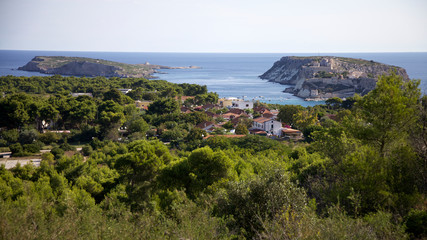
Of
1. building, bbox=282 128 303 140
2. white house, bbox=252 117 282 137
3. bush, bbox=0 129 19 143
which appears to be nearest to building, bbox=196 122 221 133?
white house, bbox=252 117 282 137

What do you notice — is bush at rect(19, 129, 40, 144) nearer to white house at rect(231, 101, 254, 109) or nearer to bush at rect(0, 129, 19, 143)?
bush at rect(0, 129, 19, 143)

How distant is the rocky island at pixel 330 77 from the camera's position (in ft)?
213

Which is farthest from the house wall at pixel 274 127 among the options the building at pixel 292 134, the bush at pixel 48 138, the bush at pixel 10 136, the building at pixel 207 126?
the bush at pixel 10 136

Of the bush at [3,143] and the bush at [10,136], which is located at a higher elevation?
the bush at [10,136]

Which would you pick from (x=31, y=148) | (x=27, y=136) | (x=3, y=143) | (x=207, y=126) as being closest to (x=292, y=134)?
(x=207, y=126)

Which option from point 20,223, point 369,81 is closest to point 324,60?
point 369,81

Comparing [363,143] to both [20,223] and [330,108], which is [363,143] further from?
[330,108]

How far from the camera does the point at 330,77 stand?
71.5m

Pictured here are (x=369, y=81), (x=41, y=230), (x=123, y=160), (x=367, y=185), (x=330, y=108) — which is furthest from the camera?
(x=369, y=81)

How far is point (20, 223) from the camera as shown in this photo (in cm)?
547

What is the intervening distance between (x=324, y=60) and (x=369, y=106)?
Answer: 80.0 metres

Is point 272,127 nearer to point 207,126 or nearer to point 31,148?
point 207,126

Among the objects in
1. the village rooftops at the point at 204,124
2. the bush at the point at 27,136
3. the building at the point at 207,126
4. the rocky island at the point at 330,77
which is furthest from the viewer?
the rocky island at the point at 330,77

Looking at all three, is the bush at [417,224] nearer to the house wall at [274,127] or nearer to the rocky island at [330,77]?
the house wall at [274,127]
